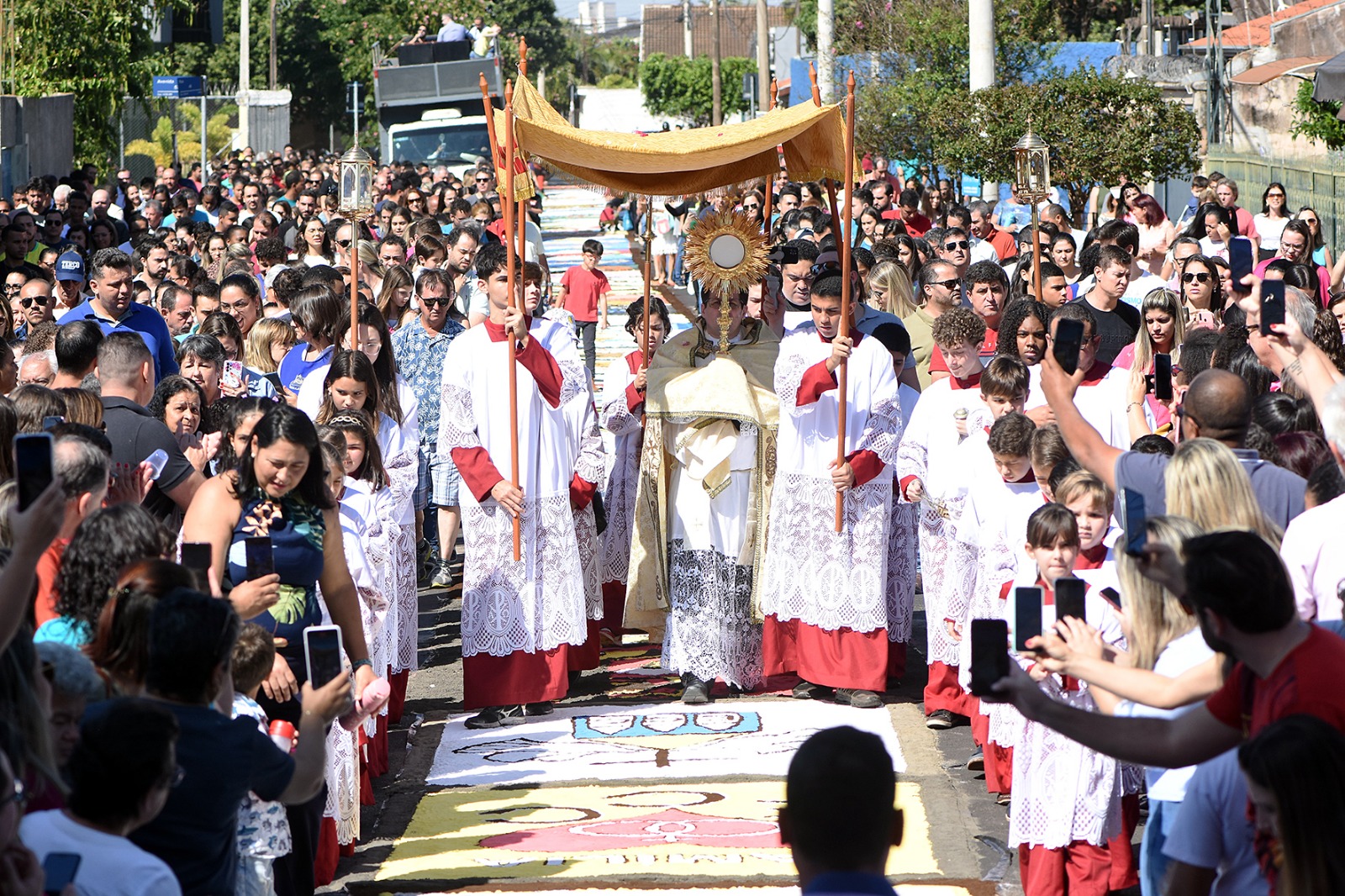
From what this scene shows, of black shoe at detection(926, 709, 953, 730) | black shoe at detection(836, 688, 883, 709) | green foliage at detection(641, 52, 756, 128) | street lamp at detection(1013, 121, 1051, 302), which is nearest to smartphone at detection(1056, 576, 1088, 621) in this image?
black shoe at detection(926, 709, 953, 730)

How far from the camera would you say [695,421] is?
27.6ft

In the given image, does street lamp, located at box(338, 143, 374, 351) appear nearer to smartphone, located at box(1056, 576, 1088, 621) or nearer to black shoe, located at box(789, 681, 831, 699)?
black shoe, located at box(789, 681, 831, 699)

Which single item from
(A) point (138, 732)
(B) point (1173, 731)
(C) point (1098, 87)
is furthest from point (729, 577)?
(C) point (1098, 87)

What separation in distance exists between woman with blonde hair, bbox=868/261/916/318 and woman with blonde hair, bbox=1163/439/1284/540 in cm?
550

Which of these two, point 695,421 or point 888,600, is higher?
point 695,421

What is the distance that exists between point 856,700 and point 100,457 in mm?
4344

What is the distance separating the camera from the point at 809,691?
27.7 ft

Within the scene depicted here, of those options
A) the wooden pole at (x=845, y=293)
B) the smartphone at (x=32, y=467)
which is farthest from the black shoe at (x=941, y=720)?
the smartphone at (x=32, y=467)

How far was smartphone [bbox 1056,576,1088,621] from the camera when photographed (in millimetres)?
4199

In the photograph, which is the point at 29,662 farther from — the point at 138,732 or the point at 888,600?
the point at 888,600

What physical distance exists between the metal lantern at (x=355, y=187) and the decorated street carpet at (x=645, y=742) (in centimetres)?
306

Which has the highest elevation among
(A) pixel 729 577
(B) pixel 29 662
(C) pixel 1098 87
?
(C) pixel 1098 87

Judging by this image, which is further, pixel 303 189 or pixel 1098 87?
pixel 303 189

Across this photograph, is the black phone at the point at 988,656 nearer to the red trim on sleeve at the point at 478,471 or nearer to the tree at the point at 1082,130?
the red trim on sleeve at the point at 478,471
